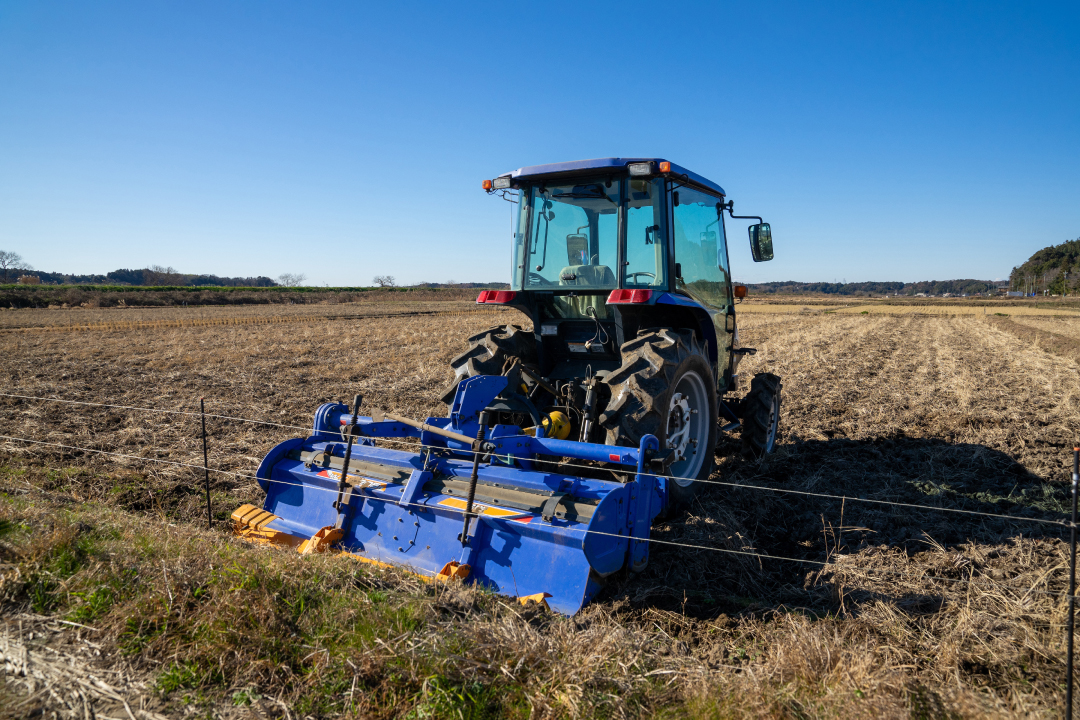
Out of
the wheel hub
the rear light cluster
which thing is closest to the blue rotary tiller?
the wheel hub

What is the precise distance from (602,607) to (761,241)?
3979 mm

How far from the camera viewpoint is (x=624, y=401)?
4.14 metres

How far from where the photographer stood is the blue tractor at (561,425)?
138 inches

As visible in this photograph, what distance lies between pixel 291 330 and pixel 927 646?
70.3 feet

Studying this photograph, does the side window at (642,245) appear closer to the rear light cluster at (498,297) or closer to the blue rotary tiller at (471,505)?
the rear light cluster at (498,297)

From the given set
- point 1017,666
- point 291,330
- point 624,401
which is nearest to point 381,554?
point 624,401

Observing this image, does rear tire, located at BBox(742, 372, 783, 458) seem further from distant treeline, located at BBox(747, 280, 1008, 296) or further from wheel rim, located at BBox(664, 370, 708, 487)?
distant treeline, located at BBox(747, 280, 1008, 296)

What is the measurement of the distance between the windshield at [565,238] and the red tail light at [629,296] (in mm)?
546

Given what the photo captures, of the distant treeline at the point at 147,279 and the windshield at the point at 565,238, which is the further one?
the distant treeline at the point at 147,279

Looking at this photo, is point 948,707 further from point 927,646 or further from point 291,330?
point 291,330

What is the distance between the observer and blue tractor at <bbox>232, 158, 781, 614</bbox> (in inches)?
138

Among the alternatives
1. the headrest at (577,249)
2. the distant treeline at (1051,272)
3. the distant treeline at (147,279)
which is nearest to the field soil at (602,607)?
the headrest at (577,249)

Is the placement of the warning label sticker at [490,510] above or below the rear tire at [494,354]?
below

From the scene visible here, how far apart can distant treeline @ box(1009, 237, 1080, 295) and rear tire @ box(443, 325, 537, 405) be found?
90.9 m
